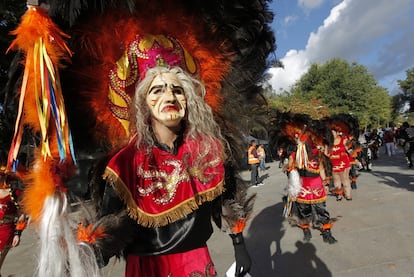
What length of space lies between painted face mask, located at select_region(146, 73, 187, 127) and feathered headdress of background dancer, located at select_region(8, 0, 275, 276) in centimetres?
21

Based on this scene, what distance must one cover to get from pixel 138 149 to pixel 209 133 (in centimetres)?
55

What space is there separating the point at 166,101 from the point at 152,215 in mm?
737

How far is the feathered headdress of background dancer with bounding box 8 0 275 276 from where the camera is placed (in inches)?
58.0

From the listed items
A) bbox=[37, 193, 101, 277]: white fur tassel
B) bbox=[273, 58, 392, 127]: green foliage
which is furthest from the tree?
bbox=[37, 193, 101, 277]: white fur tassel

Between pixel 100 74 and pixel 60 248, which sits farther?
pixel 100 74

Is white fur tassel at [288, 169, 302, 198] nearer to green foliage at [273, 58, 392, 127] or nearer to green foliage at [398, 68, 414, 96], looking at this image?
green foliage at [273, 58, 392, 127]

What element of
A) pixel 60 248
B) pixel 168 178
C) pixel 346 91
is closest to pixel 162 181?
pixel 168 178

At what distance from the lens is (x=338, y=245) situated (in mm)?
4723

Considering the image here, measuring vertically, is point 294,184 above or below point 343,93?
below

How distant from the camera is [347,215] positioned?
6.27m

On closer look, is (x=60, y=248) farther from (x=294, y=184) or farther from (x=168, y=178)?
(x=294, y=184)

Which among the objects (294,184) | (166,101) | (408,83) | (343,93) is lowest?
(294,184)

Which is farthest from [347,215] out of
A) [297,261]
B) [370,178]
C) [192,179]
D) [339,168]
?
[192,179]

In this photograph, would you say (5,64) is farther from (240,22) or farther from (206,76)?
(240,22)
